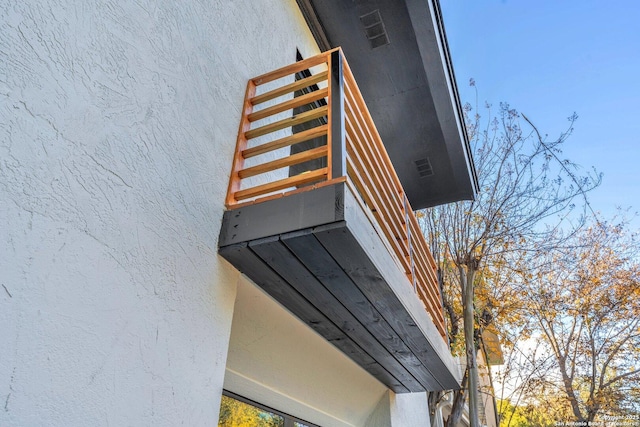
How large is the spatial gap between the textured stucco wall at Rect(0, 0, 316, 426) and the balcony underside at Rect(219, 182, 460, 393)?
20cm

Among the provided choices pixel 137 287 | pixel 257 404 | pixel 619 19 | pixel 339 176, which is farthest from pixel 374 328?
pixel 619 19

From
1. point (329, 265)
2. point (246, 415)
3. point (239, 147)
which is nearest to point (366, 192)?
point (329, 265)

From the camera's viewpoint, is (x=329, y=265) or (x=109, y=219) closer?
(x=109, y=219)

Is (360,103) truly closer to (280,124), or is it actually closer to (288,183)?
(280,124)

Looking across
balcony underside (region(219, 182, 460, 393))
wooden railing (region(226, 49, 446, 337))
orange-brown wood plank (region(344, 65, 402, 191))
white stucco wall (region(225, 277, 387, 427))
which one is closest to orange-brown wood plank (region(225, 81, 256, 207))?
wooden railing (region(226, 49, 446, 337))

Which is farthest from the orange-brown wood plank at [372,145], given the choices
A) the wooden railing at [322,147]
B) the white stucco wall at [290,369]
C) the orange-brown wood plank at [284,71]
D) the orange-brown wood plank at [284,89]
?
the white stucco wall at [290,369]

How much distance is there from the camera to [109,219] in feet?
5.11

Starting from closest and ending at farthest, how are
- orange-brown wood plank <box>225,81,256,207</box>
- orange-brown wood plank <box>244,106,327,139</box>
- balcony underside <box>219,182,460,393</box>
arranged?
balcony underside <box>219,182,460,393</box> → orange-brown wood plank <box>225,81,256,207</box> → orange-brown wood plank <box>244,106,327,139</box>

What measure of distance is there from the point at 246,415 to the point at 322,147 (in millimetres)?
2025

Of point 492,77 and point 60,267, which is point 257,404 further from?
point 492,77

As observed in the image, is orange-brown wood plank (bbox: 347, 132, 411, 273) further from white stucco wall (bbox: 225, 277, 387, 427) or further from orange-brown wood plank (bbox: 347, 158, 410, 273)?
white stucco wall (bbox: 225, 277, 387, 427)

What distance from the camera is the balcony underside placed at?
202 cm

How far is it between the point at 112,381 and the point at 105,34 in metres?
1.38

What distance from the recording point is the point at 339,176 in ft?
6.84
